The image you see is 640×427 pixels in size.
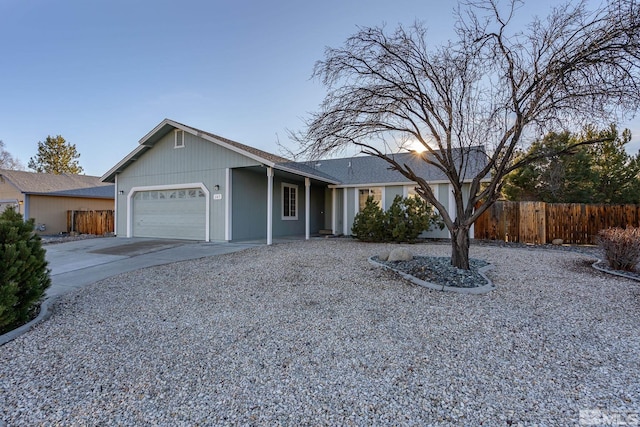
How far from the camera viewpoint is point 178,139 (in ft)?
39.8

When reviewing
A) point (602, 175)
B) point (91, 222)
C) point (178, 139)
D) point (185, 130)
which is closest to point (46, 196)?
point (91, 222)

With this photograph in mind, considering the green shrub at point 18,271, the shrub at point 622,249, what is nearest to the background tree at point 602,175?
the shrub at point 622,249

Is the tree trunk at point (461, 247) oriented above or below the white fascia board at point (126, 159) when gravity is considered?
below

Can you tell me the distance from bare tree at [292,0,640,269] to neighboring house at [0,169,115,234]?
16.5 metres

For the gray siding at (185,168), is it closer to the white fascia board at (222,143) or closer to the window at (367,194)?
the white fascia board at (222,143)

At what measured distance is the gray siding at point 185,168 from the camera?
11.2 meters

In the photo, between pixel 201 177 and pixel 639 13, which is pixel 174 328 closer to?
pixel 639 13

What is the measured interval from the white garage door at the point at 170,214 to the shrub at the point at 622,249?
11716 millimetres

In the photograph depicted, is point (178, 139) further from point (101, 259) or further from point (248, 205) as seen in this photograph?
point (101, 259)

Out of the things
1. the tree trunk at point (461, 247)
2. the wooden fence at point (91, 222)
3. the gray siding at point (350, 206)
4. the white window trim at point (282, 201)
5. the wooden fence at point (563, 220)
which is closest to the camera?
the tree trunk at point (461, 247)

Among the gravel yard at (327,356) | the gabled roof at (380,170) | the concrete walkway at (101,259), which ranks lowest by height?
the gravel yard at (327,356)

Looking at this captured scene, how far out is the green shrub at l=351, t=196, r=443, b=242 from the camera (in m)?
11.2

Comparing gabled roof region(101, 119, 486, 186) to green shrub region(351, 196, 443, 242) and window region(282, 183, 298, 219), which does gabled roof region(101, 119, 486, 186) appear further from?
green shrub region(351, 196, 443, 242)

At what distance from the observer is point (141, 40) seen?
1038cm
